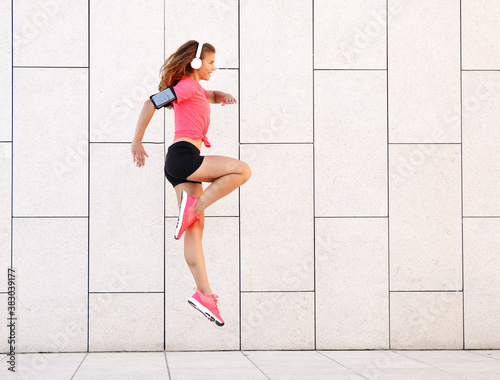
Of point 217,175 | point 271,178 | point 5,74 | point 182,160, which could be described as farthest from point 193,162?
point 5,74

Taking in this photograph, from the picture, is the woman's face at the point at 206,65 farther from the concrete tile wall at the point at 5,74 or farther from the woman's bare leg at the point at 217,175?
the concrete tile wall at the point at 5,74

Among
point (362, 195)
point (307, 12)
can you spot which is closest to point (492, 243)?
point (362, 195)

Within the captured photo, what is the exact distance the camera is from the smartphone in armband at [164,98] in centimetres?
431

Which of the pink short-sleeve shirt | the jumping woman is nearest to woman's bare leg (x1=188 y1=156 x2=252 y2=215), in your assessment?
the jumping woman

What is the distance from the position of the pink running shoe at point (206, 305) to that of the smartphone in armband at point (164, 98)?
1244 millimetres

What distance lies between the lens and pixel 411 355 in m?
5.52

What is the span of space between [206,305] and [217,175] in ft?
2.80

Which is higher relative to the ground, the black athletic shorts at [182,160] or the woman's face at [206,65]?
the woman's face at [206,65]

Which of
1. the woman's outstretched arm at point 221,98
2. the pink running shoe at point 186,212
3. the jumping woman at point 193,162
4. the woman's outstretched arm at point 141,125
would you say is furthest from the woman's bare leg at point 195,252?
the woman's outstretched arm at point 221,98

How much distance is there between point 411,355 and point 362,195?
139 cm

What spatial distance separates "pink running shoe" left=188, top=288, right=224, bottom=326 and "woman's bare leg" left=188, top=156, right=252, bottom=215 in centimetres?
56

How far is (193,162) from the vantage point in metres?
4.40

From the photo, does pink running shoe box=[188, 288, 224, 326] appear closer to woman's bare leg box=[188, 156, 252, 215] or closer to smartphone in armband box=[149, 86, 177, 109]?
woman's bare leg box=[188, 156, 252, 215]

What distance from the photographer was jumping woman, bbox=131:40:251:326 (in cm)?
438
